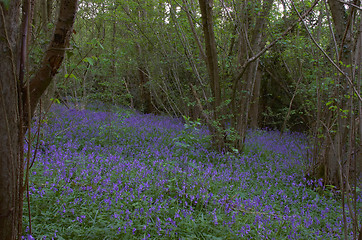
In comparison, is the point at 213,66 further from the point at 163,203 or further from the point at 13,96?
the point at 13,96

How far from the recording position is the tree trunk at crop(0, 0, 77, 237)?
130 cm

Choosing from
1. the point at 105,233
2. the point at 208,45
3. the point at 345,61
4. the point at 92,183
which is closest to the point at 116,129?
the point at 208,45

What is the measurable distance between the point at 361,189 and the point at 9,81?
5.33 metres

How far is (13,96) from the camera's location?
4.42 feet

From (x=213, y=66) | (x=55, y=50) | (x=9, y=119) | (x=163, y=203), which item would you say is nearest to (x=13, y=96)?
(x=9, y=119)

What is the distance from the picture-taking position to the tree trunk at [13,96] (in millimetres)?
1301

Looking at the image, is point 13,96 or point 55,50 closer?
point 13,96

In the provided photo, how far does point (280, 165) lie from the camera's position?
5805mm

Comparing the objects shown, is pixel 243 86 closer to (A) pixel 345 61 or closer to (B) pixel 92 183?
(A) pixel 345 61

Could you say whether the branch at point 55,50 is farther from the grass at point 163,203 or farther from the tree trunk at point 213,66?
the tree trunk at point 213,66

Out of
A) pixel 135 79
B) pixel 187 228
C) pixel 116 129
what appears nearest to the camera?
pixel 187 228

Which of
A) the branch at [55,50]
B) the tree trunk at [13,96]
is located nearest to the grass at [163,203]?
the tree trunk at [13,96]

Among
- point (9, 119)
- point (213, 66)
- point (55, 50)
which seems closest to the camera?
point (9, 119)

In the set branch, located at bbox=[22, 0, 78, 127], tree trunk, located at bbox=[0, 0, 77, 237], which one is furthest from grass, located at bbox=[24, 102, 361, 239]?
branch, located at bbox=[22, 0, 78, 127]
